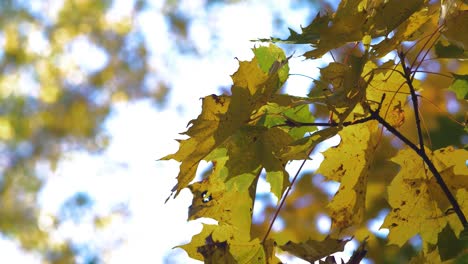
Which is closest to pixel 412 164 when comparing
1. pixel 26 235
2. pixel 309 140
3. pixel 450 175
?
pixel 450 175

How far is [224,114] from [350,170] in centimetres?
14

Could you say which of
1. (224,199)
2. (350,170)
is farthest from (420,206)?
(224,199)

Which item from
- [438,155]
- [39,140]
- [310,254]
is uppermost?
[39,140]

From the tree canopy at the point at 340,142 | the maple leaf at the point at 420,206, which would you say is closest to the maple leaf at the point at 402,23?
the tree canopy at the point at 340,142

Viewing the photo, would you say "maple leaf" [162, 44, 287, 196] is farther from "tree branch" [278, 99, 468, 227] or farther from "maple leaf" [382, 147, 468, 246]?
"maple leaf" [382, 147, 468, 246]

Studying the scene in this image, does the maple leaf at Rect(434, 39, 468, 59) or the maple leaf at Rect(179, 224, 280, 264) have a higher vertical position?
the maple leaf at Rect(434, 39, 468, 59)

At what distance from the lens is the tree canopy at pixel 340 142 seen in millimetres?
450

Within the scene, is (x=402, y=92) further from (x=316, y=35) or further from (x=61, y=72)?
(x=61, y=72)

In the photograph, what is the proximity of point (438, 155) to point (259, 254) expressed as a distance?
19 centimetres

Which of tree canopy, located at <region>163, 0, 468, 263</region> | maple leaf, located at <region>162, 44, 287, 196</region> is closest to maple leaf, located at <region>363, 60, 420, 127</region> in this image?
tree canopy, located at <region>163, 0, 468, 263</region>

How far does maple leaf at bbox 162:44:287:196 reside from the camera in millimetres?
462

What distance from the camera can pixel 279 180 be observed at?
1.66 feet

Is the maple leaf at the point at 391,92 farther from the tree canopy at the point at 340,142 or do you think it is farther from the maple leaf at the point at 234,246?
the maple leaf at the point at 234,246

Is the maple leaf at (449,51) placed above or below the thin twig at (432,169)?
above
